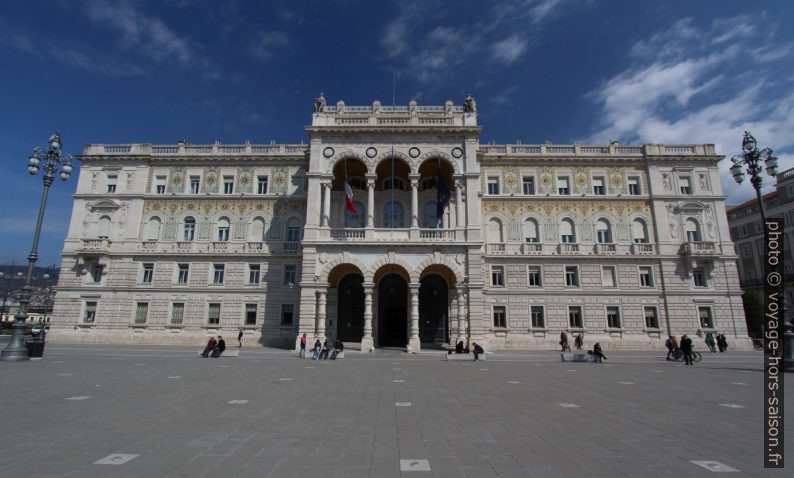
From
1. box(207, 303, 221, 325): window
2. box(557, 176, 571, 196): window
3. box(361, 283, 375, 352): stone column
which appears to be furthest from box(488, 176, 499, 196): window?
box(207, 303, 221, 325): window

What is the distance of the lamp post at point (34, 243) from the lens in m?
17.8

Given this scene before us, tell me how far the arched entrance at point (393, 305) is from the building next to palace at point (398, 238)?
119 mm

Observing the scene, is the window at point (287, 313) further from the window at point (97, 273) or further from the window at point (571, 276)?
the window at point (571, 276)

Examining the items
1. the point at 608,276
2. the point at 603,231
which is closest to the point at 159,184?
the point at 603,231

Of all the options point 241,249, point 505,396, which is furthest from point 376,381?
point 241,249

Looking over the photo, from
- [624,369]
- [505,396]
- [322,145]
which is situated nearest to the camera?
[505,396]

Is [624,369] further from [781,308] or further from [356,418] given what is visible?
[356,418]

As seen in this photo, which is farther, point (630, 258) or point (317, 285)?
point (630, 258)

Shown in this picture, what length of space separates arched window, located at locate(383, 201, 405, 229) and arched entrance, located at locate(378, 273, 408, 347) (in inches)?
168

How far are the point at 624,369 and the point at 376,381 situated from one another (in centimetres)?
1188

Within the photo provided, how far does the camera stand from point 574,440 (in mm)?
6395

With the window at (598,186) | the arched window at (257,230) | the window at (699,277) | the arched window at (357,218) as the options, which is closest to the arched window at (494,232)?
the window at (598,186)

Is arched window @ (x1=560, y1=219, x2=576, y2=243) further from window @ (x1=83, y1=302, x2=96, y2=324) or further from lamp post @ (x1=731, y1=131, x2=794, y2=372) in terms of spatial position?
window @ (x1=83, y1=302, x2=96, y2=324)

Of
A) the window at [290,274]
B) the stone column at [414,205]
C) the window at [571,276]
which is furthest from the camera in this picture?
the window at [290,274]
